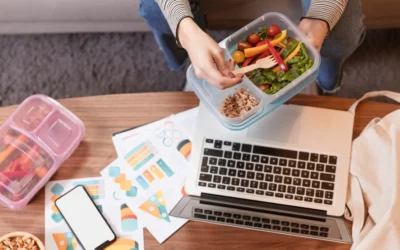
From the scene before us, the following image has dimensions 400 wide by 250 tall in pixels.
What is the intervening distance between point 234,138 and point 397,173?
0.31 metres

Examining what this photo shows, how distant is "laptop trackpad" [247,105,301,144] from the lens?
94 cm

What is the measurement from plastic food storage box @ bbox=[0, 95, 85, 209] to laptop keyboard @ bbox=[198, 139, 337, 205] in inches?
11.5

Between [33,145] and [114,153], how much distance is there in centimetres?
17

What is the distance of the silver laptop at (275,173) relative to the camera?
35.4 inches

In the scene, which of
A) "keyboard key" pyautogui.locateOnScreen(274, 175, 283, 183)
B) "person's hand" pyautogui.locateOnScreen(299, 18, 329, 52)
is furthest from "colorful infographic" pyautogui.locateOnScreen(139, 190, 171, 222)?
"person's hand" pyautogui.locateOnScreen(299, 18, 329, 52)

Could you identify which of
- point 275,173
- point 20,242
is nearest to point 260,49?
point 275,173

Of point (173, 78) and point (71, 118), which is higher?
point (71, 118)

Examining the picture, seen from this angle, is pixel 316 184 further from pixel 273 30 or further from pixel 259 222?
pixel 273 30

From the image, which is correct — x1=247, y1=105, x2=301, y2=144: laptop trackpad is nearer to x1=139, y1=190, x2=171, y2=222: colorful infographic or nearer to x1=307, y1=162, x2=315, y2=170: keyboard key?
x1=307, y1=162, x2=315, y2=170: keyboard key

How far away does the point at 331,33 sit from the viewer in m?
1.13

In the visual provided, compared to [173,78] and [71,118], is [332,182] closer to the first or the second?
[71,118]

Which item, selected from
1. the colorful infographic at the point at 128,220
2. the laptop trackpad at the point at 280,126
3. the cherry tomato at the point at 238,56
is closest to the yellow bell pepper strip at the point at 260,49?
the cherry tomato at the point at 238,56

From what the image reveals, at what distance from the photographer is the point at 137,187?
96 centimetres

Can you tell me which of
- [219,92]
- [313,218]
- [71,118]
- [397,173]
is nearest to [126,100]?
[71,118]
